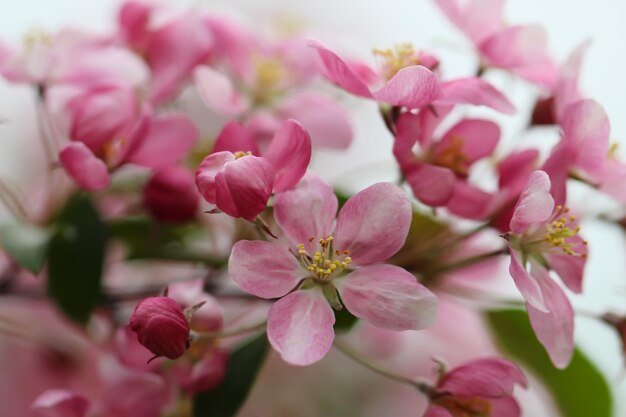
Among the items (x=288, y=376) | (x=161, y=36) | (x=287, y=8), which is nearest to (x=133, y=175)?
(x=161, y=36)

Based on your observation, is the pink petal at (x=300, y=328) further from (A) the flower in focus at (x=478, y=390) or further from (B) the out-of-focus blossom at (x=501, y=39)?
(B) the out-of-focus blossom at (x=501, y=39)

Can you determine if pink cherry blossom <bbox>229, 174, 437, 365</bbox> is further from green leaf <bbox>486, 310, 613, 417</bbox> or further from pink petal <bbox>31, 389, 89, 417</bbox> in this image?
green leaf <bbox>486, 310, 613, 417</bbox>

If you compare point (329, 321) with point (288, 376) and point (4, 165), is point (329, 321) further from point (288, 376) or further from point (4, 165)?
point (4, 165)

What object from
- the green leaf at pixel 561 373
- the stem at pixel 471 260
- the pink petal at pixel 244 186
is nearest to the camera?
the pink petal at pixel 244 186

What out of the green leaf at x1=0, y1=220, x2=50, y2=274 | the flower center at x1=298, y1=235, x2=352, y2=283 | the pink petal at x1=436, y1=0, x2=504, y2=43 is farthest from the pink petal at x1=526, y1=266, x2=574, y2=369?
the green leaf at x1=0, y1=220, x2=50, y2=274

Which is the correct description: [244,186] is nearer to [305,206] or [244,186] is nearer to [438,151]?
[305,206]

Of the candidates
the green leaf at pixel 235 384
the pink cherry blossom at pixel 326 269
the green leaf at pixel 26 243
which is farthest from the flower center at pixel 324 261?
the green leaf at pixel 26 243

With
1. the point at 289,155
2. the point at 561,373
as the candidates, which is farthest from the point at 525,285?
the point at 561,373

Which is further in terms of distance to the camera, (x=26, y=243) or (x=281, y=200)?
(x=26, y=243)

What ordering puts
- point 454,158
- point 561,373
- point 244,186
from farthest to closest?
point 561,373, point 454,158, point 244,186
